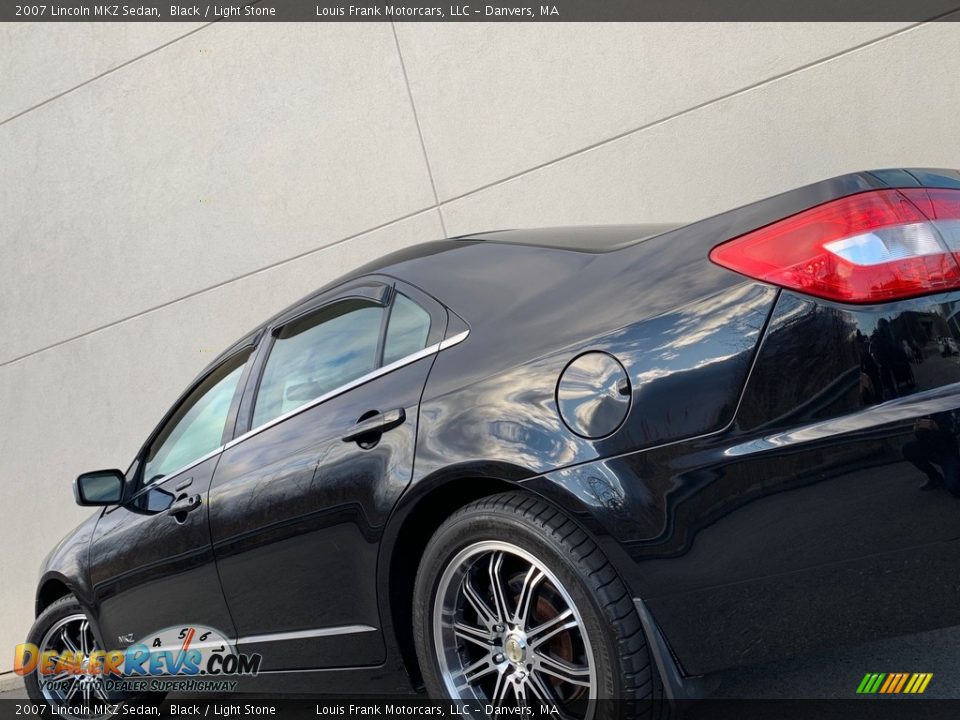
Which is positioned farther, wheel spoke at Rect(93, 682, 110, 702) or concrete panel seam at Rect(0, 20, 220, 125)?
concrete panel seam at Rect(0, 20, 220, 125)

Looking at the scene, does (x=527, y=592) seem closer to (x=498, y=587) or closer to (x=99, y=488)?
(x=498, y=587)

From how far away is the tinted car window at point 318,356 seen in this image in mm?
3029

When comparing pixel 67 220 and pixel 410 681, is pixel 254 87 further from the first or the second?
A: pixel 410 681

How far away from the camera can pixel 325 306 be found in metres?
3.29

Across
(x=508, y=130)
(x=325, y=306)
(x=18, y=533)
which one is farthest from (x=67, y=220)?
(x=325, y=306)

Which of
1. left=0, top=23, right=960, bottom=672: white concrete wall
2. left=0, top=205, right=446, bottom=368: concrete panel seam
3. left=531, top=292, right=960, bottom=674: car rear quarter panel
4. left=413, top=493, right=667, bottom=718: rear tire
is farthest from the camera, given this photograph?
left=0, top=205, right=446, bottom=368: concrete panel seam

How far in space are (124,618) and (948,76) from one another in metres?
4.86

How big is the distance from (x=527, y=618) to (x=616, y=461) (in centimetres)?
54

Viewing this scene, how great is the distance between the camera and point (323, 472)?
9.32 feet

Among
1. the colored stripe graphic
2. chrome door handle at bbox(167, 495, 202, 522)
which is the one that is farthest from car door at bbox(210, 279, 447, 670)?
the colored stripe graphic

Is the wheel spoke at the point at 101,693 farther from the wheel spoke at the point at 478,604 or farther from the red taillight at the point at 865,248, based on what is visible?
the red taillight at the point at 865,248

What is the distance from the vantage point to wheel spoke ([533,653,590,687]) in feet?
7.54

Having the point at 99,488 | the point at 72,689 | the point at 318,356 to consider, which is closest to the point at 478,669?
the point at 318,356
